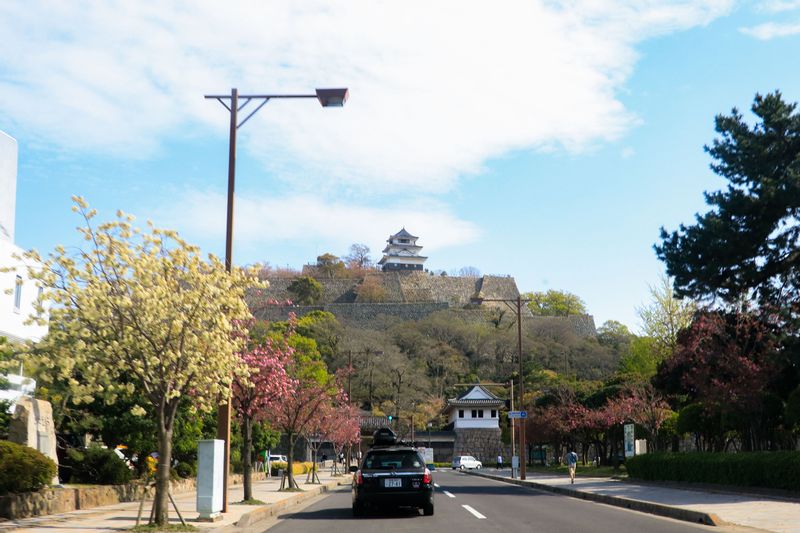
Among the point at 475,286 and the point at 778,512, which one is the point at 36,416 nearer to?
the point at 778,512

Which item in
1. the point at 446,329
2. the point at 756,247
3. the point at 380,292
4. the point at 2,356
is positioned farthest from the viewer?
the point at 380,292

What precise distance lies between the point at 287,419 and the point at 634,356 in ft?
142

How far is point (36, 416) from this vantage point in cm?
1777

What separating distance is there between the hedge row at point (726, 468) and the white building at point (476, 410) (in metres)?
59.4

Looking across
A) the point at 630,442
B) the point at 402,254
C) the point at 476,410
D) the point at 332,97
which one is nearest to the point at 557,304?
the point at 402,254

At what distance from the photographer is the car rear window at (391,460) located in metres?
18.4

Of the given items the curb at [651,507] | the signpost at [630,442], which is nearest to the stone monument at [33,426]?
the curb at [651,507]

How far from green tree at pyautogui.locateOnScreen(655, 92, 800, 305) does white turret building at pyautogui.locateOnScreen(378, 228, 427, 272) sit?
493 feet

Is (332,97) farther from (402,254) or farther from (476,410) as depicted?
(402,254)

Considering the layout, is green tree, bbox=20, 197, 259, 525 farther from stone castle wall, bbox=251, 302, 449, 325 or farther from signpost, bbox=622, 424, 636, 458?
stone castle wall, bbox=251, 302, 449, 325

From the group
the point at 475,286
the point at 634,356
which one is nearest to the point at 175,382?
the point at 634,356

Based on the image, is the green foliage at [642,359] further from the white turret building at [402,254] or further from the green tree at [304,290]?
the white turret building at [402,254]

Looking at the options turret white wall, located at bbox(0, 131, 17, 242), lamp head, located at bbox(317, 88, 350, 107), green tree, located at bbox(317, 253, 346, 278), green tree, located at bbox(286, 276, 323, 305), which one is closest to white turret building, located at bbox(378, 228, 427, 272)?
green tree, located at bbox(317, 253, 346, 278)

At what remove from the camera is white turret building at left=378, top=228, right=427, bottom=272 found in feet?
597
